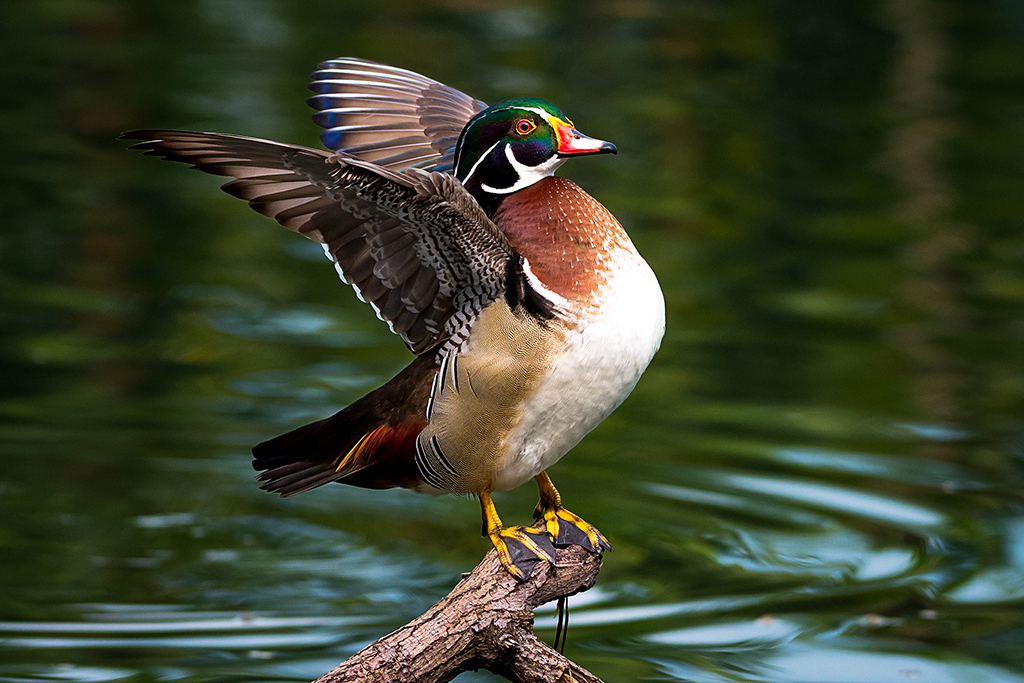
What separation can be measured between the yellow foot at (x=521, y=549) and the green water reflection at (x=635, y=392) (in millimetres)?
1505

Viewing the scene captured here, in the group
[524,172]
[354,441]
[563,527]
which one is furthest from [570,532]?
[524,172]

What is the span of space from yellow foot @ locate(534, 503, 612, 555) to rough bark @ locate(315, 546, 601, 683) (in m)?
0.14

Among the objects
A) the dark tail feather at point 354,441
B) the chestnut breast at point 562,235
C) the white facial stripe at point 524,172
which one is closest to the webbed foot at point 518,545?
the dark tail feather at point 354,441

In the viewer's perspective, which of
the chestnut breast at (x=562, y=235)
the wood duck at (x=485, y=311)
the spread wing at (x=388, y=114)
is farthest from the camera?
the spread wing at (x=388, y=114)

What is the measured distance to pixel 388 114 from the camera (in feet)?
14.8

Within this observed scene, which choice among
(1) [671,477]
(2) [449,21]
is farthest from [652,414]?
(2) [449,21]

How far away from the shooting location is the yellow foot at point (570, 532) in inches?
154

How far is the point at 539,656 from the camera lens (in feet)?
12.1

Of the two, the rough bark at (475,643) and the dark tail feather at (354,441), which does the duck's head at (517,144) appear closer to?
the dark tail feather at (354,441)

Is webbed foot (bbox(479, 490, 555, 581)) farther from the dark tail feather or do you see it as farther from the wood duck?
the dark tail feather

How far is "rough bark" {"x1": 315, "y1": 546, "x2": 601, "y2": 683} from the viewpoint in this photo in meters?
3.59

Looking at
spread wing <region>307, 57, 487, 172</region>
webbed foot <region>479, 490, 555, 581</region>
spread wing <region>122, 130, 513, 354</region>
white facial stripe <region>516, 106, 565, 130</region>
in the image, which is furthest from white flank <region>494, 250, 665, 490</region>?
spread wing <region>307, 57, 487, 172</region>

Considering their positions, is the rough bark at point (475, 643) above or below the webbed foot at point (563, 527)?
below

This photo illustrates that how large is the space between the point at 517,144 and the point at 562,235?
26 centimetres
